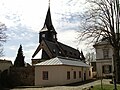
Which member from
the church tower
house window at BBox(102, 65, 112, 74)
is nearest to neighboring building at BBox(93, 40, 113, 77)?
house window at BBox(102, 65, 112, 74)

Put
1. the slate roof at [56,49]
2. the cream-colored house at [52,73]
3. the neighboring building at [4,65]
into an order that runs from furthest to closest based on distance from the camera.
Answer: the slate roof at [56,49], the neighboring building at [4,65], the cream-colored house at [52,73]

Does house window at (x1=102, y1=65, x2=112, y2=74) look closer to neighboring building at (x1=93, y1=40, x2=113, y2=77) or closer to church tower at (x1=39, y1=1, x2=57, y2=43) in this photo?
neighboring building at (x1=93, y1=40, x2=113, y2=77)

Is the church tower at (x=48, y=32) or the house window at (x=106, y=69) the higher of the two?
the church tower at (x=48, y=32)

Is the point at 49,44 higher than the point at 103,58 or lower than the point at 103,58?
higher

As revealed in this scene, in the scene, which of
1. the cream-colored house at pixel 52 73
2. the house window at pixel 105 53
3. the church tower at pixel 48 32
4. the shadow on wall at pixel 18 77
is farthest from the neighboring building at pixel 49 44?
the cream-colored house at pixel 52 73

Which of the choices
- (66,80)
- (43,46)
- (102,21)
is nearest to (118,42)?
(102,21)

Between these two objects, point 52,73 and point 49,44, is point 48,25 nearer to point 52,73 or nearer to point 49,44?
point 49,44

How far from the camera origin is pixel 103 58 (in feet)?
150

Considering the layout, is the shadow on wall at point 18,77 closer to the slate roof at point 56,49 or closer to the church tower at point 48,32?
the slate roof at point 56,49

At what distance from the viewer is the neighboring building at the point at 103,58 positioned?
45.0 metres

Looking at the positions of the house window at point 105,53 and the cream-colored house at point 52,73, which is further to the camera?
the house window at point 105,53

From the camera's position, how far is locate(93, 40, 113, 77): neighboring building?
44969 millimetres

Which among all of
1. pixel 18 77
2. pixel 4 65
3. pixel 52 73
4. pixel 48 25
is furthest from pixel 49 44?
pixel 52 73

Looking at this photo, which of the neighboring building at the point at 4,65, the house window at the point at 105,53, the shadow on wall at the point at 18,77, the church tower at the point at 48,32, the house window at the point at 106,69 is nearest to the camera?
the shadow on wall at the point at 18,77
